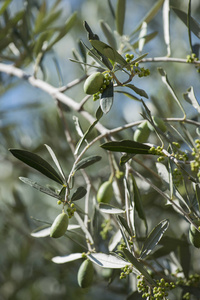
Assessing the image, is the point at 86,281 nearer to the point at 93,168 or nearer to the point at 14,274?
the point at 14,274

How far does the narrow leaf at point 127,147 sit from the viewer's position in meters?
0.62

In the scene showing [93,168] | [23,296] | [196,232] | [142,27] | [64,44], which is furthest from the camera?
[64,44]

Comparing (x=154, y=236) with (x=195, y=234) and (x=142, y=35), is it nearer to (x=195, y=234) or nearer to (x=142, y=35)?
(x=195, y=234)

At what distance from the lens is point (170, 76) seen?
177 cm

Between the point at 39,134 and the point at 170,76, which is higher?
the point at 39,134

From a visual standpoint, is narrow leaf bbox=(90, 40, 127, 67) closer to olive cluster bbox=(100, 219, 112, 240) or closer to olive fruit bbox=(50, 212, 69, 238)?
olive fruit bbox=(50, 212, 69, 238)

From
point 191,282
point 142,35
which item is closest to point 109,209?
point 191,282

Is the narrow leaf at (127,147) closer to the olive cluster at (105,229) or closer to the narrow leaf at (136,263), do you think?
the narrow leaf at (136,263)

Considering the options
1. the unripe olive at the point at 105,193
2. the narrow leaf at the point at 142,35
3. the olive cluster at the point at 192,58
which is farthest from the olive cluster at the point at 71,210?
the narrow leaf at the point at 142,35

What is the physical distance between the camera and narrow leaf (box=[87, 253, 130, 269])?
0.64m

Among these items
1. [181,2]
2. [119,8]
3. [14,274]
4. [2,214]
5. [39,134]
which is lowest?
[14,274]

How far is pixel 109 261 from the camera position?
2.14 ft

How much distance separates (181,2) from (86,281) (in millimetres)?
1557

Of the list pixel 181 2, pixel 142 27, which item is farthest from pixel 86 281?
pixel 181 2
